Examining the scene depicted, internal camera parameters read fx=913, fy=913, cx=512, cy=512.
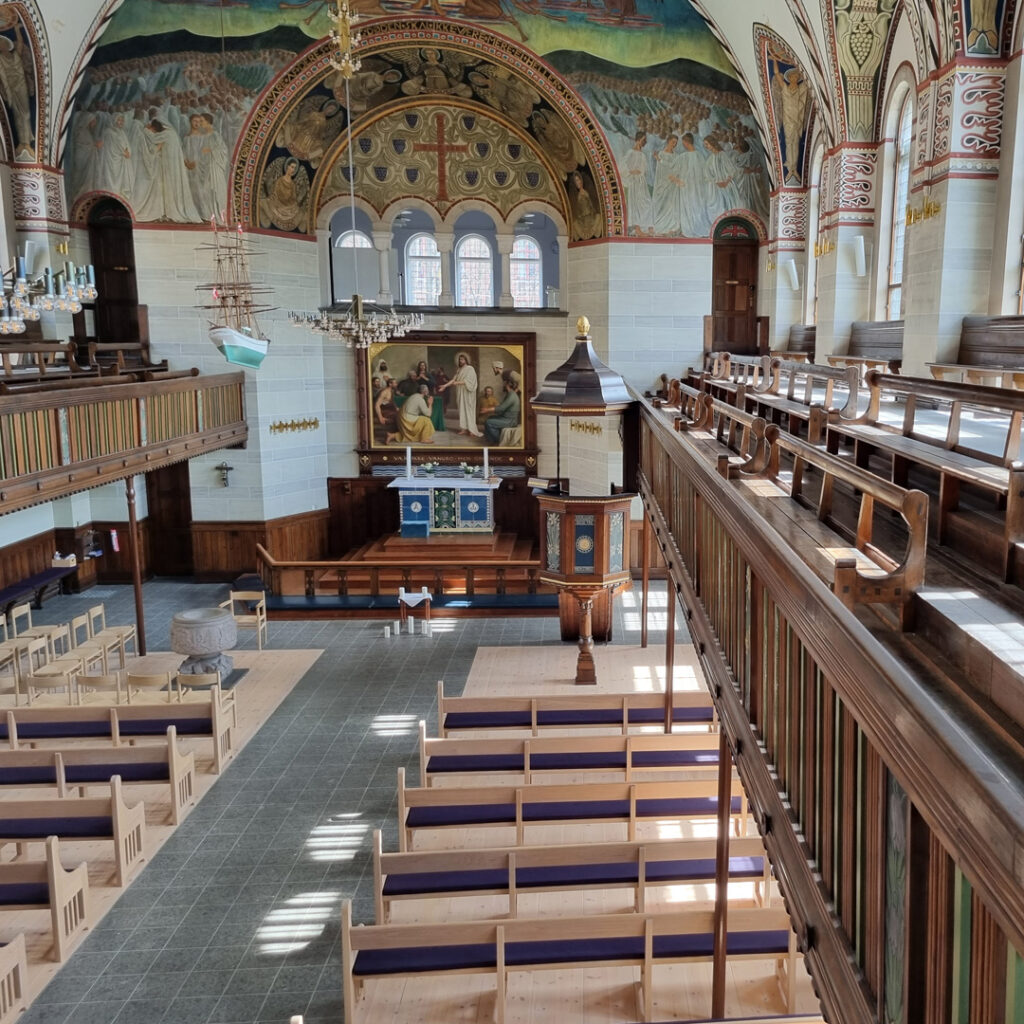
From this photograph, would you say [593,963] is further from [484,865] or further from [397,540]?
[397,540]

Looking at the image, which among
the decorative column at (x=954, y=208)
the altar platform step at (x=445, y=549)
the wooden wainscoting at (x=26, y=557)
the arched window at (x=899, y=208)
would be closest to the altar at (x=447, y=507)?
the altar platform step at (x=445, y=549)

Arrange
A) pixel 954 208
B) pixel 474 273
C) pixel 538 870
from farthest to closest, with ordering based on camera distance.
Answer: pixel 474 273, pixel 954 208, pixel 538 870

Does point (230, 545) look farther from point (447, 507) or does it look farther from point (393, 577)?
point (447, 507)

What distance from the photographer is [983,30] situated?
9.36 meters

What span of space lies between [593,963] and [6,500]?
A: 8834 millimetres

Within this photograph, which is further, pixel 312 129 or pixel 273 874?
pixel 312 129

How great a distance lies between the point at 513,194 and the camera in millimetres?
19734

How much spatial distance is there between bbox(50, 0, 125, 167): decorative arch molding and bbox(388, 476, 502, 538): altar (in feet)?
28.7

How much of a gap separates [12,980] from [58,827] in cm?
157

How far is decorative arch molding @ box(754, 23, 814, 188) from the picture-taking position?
15.1 m

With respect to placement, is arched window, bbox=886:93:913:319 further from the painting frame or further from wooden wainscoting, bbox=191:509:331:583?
wooden wainscoting, bbox=191:509:331:583

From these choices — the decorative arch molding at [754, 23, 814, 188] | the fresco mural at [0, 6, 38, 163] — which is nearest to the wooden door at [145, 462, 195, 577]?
the fresco mural at [0, 6, 38, 163]

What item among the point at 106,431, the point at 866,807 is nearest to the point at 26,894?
the point at 866,807

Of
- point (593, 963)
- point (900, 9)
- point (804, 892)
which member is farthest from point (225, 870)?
point (900, 9)
